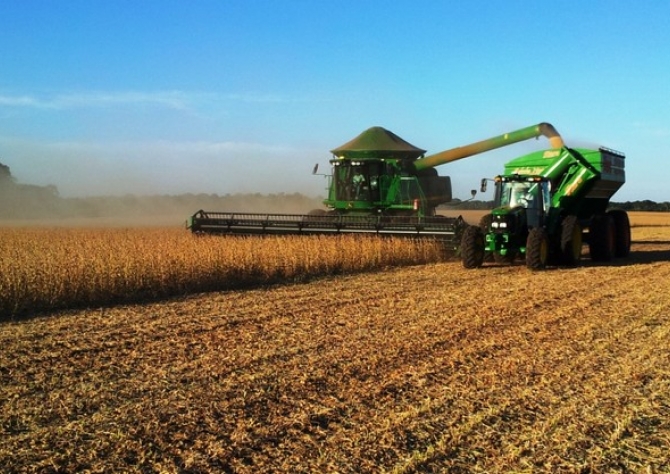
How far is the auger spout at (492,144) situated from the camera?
16.6 m

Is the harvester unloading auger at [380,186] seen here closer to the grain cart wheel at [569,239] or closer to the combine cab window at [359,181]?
the combine cab window at [359,181]

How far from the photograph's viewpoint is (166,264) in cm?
1013

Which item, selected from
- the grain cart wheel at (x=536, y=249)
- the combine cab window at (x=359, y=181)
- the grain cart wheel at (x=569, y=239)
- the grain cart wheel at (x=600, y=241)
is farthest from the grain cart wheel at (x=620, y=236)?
the combine cab window at (x=359, y=181)

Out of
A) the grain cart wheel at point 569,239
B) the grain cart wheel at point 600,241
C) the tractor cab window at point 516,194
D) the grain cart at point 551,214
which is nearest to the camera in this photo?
the grain cart at point 551,214

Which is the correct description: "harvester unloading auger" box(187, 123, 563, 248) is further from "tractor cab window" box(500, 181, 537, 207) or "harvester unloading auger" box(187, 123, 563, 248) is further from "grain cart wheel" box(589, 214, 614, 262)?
"grain cart wheel" box(589, 214, 614, 262)

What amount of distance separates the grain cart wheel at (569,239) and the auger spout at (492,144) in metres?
4.08

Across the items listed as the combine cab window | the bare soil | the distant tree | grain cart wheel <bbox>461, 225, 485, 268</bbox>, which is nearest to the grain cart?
grain cart wheel <bbox>461, 225, 485, 268</bbox>

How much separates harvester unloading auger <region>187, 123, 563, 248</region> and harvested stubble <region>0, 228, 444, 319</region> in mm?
1791

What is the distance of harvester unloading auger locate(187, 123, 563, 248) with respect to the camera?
619 inches

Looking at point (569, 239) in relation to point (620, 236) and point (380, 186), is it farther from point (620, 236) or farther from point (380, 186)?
point (380, 186)

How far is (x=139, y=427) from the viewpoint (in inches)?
155

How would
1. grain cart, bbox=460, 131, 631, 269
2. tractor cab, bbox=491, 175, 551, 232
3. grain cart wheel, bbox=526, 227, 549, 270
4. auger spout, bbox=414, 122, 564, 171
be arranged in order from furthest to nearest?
auger spout, bbox=414, 122, 564, 171 < tractor cab, bbox=491, 175, 551, 232 < grain cart, bbox=460, 131, 631, 269 < grain cart wheel, bbox=526, 227, 549, 270

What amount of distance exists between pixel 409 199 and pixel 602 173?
508 cm

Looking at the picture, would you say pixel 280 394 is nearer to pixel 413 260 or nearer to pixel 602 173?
pixel 413 260
